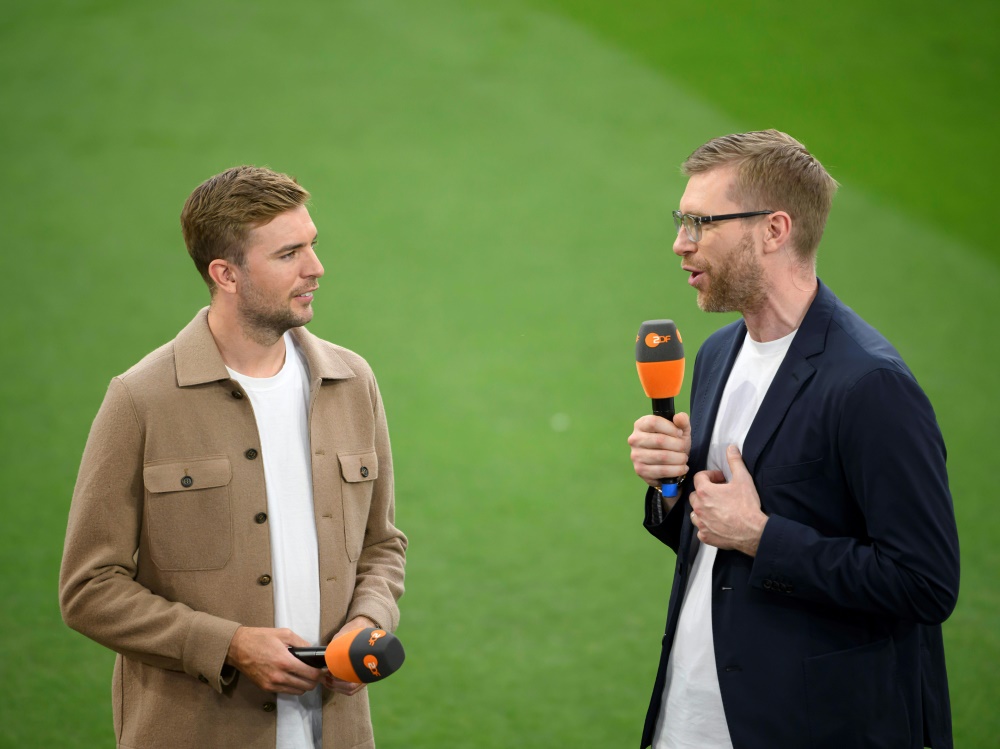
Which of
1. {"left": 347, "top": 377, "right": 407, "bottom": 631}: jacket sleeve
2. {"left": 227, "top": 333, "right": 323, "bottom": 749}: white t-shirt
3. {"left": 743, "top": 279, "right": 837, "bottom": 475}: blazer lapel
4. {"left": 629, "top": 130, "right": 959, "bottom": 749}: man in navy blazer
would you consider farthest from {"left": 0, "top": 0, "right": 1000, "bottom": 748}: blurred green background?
{"left": 743, "top": 279, "right": 837, "bottom": 475}: blazer lapel

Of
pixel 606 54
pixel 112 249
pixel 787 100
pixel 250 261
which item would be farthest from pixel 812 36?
pixel 250 261

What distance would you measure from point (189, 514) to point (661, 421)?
98 cm

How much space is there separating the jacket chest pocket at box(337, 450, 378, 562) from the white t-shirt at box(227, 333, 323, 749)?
0.24 feet

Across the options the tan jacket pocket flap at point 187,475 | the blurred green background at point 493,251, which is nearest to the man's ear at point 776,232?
the tan jacket pocket flap at point 187,475

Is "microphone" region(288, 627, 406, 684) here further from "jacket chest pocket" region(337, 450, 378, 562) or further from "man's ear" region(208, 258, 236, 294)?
"man's ear" region(208, 258, 236, 294)

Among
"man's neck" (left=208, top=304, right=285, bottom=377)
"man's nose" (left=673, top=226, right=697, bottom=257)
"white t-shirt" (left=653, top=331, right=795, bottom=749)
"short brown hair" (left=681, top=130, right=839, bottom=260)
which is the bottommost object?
"white t-shirt" (left=653, top=331, right=795, bottom=749)

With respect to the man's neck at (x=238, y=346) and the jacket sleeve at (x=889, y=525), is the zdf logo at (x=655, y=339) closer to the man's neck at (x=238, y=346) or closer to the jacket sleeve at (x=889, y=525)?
the jacket sleeve at (x=889, y=525)

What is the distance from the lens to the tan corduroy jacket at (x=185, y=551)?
6.88 ft

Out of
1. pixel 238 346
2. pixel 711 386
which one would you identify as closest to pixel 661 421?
pixel 711 386

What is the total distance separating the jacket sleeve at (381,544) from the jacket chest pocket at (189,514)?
1.15 feet

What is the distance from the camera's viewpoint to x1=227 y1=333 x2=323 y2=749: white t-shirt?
223cm

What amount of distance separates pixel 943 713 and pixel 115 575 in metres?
1.66

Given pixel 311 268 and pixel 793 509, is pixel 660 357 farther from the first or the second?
pixel 311 268

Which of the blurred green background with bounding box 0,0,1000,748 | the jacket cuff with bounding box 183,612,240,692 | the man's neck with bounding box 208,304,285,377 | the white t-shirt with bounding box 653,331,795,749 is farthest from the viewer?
the blurred green background with bounding box 0,0,1000,748
